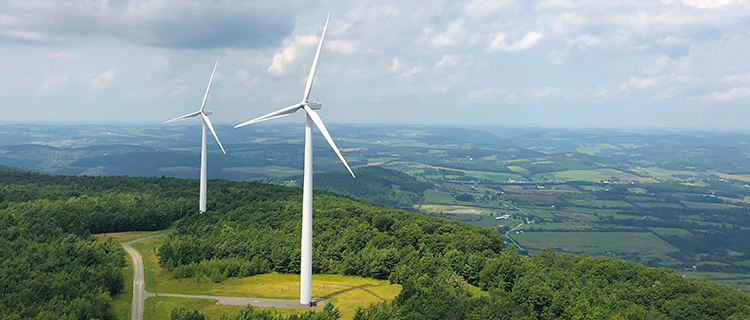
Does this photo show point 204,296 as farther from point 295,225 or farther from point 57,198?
point 57,198

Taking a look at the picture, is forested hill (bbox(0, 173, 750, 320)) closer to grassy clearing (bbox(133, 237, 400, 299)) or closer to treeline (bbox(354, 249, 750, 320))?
treeline (bbox(354, 249, 750, 320))

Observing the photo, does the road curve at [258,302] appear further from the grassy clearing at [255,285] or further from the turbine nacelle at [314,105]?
the turbine nacelle at [314,105]

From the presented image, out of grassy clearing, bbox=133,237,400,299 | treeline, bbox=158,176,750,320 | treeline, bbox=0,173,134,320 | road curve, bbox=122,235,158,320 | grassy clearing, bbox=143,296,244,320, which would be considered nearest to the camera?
treeline, bbox=0,173,134,320

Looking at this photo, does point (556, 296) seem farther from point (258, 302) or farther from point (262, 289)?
point (262, 289)

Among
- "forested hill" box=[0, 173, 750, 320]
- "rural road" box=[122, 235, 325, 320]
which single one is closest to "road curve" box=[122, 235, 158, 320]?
"rural road" box=[122, 235, 325, 320]

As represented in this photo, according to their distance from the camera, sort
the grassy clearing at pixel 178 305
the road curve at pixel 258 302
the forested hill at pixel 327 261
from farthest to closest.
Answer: the road curve at pixel 258 302 → the grassy clearing at pixel 178 305 → the forested hill at pixel 327 261

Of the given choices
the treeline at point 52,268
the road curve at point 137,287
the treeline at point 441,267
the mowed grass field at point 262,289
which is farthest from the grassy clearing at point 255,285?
the treeline at point 52,268
